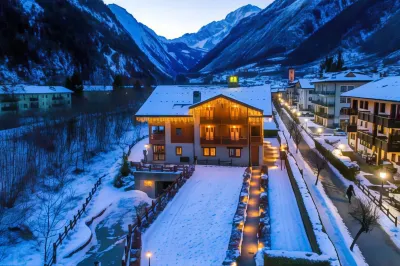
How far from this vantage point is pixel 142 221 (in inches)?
904

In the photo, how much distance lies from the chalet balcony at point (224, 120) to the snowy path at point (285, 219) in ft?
27.0

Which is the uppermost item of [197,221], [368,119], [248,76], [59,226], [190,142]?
[248,76]

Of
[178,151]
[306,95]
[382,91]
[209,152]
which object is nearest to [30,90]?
[178,151]

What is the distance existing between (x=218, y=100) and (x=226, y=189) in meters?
12.0

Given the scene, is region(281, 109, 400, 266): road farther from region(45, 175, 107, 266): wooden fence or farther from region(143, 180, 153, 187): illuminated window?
region(45, 175, 107, 266): wooden fence

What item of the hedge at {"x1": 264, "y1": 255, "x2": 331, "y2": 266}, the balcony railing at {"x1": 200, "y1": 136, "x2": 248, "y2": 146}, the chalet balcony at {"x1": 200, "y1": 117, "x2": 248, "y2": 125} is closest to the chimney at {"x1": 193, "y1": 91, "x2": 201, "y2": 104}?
the chalet balcony at {"x1": 200, "y1": 117, "x2": 248, "y2": 125}

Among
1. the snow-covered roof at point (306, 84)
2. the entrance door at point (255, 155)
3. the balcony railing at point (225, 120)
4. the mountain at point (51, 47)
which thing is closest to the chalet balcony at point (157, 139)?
the balcony railing at point (225, 120)

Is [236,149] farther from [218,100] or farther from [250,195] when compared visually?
[250,195]

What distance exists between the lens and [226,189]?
29.5m

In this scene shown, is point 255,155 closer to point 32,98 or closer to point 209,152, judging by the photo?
point 209,152

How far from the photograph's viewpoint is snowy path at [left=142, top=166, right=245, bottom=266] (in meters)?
18.6

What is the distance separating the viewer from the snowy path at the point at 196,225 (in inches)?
731

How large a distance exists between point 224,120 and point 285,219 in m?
17.3

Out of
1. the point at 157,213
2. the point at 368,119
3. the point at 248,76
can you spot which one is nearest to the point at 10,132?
the point at 157,213
